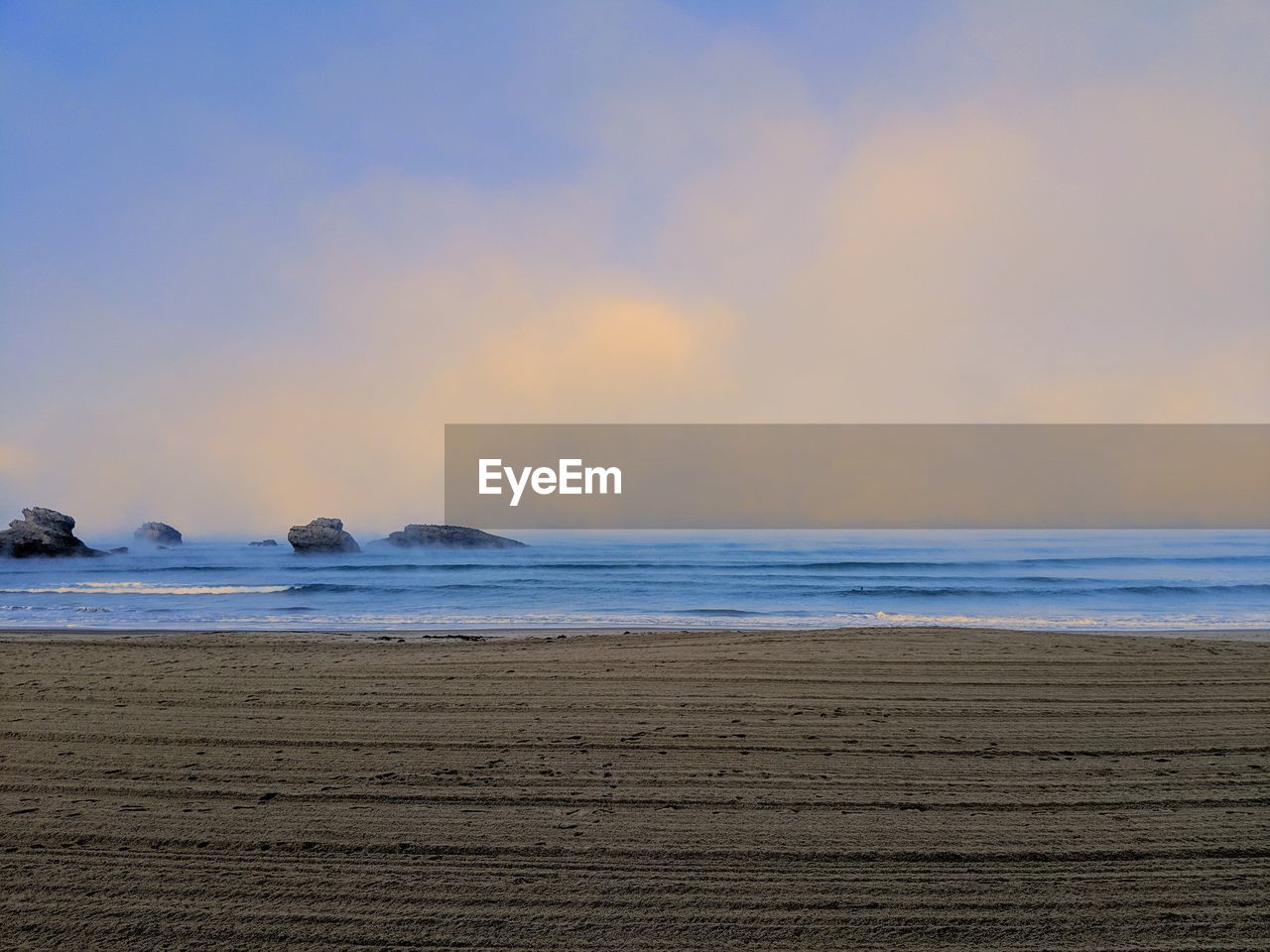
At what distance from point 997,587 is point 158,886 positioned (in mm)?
24424

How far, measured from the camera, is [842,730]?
5488mm

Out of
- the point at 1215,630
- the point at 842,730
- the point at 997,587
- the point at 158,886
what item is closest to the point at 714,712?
the point at 842,730

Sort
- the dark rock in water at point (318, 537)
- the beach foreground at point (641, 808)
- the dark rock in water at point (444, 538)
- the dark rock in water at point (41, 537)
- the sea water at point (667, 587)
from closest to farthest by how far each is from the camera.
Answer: the beach foreground at point (641, 808), the sea water at point (667, 587), the dark rock in water at point (41, 537), the dark rock in water at point (318, 537), the dark rock in water at point (444, 538)

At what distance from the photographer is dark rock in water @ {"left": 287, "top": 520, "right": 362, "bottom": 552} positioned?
3747cm

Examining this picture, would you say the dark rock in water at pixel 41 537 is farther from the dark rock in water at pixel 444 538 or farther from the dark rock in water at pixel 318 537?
the dark rock in water at pixel 444 538

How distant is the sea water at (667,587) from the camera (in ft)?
50.9

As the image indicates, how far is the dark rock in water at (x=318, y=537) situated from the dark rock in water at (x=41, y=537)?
897 centimetres

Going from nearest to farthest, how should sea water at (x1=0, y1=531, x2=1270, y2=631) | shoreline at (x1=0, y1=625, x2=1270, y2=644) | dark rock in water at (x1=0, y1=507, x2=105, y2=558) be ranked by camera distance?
shoreline at (x1=0, y1=625, x2=1270, y2=644) < sea water at (x1=0, y1=531, x2=1270, y2=631) < dark rock in water at (x1=0, y1=507, x2=105, y2=558)

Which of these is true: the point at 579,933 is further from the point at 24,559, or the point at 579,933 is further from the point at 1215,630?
the point at 24,559

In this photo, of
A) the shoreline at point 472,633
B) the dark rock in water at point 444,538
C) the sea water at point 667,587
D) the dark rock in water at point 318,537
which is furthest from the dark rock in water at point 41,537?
the shoreline at point 472,633

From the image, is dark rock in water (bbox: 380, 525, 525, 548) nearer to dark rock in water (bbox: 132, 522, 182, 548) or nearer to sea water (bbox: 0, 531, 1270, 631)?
sea water (bbox: 0, 531, 1270, 631)

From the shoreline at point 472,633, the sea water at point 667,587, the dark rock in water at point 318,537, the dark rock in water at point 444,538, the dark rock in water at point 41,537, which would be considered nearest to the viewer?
the shoreline at point 472,633

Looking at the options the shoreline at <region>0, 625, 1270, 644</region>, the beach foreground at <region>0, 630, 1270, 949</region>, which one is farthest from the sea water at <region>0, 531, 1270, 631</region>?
the beach foreground at <region>0, 630, 1270, 949</region>

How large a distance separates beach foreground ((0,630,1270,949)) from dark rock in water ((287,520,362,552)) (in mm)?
31505
